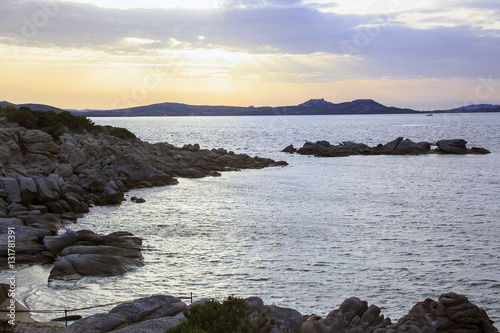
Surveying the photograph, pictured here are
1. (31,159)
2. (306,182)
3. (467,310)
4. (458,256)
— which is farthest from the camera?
(306,182)

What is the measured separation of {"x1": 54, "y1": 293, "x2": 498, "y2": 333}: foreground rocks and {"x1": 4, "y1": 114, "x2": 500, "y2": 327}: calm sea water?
2.64 metres

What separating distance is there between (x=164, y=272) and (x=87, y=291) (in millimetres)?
3691

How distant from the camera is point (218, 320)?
9844mm

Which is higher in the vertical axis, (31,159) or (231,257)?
(31,159)

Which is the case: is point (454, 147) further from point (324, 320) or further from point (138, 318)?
point (138, 318)

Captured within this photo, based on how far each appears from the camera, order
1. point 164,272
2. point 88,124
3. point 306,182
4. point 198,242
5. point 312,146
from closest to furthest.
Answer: point 164,272
point 198,242
point 306,182
point 88,124
point 312,146

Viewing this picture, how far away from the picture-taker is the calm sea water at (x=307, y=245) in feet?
59.8

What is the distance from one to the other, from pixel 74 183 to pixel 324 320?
30.6 metres

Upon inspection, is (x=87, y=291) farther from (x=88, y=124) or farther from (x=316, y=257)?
(x=88, y=124)

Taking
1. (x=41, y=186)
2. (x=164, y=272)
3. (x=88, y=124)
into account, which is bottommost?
(x=164, y=272)

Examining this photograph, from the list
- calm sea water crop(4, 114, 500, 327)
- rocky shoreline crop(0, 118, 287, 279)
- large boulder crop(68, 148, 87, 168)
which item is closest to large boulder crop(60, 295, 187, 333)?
calm sea water crop(4, 114, 500, 327)

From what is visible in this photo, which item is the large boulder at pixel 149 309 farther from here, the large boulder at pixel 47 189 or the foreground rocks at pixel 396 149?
the foreground rocks at pixel 396 149

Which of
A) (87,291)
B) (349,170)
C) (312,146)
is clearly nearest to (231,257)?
(87,291)

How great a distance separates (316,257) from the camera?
74.8 feet
